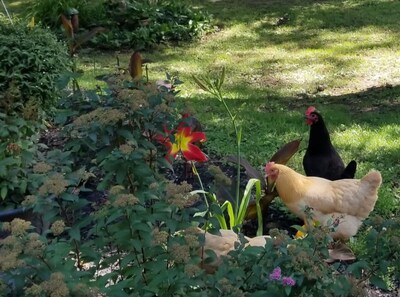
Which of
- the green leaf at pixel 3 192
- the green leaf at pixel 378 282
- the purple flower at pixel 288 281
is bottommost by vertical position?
the green leaf at pixel 3 192

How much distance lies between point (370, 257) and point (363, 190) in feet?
4.22

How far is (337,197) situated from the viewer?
13.2ft

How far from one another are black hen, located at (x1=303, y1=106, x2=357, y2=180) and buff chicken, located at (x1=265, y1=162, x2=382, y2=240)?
504mm

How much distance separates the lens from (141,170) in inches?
111

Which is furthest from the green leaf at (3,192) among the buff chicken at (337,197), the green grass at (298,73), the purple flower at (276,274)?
the purple flower at (276,274)

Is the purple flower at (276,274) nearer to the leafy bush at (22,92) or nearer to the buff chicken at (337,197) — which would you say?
the buff chicken at (337,197)

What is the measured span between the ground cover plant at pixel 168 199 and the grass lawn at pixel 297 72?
0.02 metres

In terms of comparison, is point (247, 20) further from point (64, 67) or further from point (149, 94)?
point (149, 94)

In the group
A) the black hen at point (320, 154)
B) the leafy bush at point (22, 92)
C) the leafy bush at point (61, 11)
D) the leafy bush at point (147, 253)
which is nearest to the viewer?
the leafy bush at point (147, 253)

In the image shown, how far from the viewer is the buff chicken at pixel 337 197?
158 inches

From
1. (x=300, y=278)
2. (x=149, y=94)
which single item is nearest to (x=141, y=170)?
(x=149, y=94)

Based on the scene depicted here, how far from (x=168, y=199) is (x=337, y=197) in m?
1.70

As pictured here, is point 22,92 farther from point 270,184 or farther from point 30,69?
point 270,184

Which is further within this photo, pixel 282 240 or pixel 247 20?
pixel 247 20
